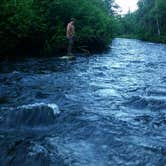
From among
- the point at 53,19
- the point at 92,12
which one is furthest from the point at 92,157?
the point at 92,12

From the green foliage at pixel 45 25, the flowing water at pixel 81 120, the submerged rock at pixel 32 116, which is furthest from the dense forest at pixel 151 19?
the submerged rock at pixel 32 116

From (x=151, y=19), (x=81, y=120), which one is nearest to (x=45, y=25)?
(x=81, y=120)

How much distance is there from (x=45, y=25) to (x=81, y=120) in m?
13.4

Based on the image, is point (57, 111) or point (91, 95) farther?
point (91, 95)

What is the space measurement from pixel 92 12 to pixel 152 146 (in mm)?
19670

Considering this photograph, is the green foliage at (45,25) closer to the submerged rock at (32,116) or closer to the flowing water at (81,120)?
the flowing water at (81,120)

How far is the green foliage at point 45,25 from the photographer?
17.5m

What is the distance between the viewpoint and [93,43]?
24.2 m

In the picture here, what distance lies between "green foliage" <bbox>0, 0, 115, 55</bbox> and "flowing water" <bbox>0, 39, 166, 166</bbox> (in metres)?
4.73

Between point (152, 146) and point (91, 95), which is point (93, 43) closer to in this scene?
point (91, 95)

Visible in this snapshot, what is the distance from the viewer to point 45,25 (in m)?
20.4

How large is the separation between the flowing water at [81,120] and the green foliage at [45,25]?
473cm

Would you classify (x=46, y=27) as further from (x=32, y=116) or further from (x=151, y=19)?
(x=151, y=19)

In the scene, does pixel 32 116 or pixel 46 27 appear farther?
pixel 46 27
